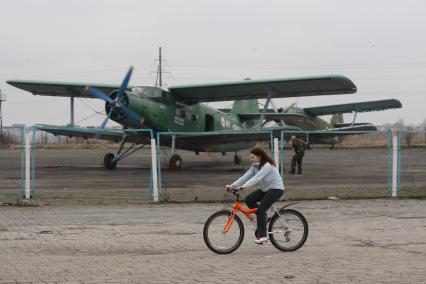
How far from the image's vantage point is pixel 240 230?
9.29 m

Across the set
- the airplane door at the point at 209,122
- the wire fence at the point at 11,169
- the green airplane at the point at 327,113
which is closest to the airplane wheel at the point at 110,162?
the wire fence at the point at 11,169

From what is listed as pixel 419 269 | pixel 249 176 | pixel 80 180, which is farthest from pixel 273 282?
pixel 80 180

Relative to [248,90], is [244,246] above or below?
below

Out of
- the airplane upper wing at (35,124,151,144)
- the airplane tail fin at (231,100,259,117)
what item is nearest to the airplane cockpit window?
the airplane upper wing at (35,124,151,144)

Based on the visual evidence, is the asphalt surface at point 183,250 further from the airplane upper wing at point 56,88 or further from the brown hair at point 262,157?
the airplane upper wing at point 56,88

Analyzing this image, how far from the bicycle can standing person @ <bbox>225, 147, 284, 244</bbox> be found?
140mm

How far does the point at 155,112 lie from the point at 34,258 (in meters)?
19.1

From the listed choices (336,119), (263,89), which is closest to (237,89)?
(263,89)

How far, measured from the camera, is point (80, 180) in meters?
21.5

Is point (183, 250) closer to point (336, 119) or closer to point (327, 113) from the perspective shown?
point (327, 113)

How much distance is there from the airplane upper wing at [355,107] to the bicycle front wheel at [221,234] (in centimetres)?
4317

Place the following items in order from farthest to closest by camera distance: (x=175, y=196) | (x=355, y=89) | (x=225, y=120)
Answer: (x=225, y=120) < (x=355, y=89) < (x=175, y=196)

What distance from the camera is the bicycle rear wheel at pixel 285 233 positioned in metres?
9.38

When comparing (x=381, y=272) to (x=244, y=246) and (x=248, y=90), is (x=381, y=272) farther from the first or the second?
(x=248, y=90)
